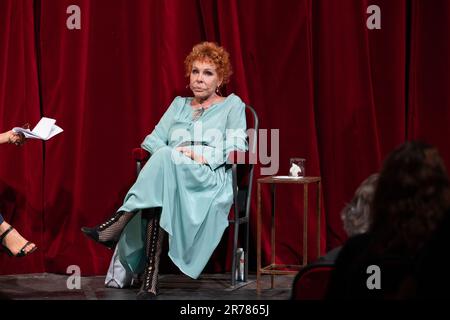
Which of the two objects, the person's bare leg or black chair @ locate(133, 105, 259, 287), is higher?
black chair @ locate(133, 105, 259, 287)

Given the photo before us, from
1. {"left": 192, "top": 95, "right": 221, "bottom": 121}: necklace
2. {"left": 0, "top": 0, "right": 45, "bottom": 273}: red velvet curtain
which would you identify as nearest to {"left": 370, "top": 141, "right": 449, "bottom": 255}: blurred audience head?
{"left": 192, "top": 95, "right": 221, "bottom": 121}: necklace

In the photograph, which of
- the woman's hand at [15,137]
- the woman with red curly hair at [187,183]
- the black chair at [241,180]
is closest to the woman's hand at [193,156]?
the woman with red curly hair at [187,183]

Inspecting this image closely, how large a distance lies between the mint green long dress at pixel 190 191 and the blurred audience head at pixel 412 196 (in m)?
2.06

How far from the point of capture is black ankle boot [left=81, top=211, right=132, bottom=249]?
11.9 ft

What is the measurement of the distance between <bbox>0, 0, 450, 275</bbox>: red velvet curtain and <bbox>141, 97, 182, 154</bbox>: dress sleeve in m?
0.19

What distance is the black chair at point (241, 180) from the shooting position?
3809 mm

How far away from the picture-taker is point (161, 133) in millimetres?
4105

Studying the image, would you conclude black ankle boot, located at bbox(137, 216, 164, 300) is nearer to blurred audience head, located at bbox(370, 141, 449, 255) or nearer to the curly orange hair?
the curly orange hair

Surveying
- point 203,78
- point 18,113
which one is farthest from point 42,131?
point 203,78

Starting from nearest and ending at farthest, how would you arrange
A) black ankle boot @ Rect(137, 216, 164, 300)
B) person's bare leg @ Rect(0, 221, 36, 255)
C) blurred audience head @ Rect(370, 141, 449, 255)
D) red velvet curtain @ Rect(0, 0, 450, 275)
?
blurred audience head @ Rect(370, 141, 449, 255) < black ankle boot @ Rect(137, 216, 164, 300) < person's bare leg @ Rect(0, 221, 36, 255) < red velvet curtain @ Rect(0, 0, 450, 275)

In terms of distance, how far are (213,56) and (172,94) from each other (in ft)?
1.47

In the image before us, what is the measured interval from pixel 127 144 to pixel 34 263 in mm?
844

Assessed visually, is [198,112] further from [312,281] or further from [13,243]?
[312,281]

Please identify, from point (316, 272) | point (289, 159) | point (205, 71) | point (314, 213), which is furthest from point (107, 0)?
point (316, 272)
